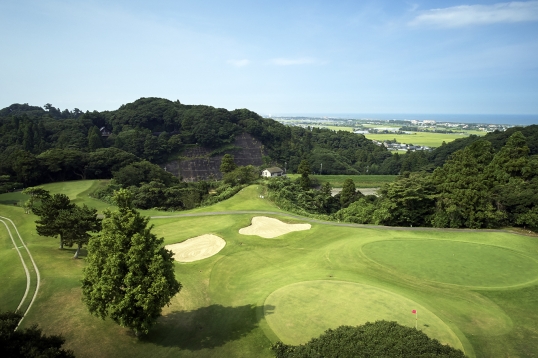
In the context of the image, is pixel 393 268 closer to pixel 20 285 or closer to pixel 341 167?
pixel 20 285

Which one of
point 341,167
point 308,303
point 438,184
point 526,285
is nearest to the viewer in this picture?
point 308,303

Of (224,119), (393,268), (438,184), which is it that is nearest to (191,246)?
(393,268)

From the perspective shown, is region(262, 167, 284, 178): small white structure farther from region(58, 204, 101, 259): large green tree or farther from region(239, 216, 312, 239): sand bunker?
region(58, 204, 101, 259): large green tree

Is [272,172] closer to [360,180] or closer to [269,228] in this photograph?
[360,180]

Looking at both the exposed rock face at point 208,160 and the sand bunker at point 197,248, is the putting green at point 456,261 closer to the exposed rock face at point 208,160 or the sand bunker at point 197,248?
the sand bunker at point 197,248

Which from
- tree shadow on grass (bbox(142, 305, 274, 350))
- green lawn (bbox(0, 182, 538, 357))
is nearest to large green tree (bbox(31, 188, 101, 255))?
green lawn (bbox(0, 182, 538, 357))

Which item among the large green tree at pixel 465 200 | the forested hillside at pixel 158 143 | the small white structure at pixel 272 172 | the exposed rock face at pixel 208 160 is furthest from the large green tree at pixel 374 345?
the exposed rock face at pixel 208 160

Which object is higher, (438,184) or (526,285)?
(438,184)
